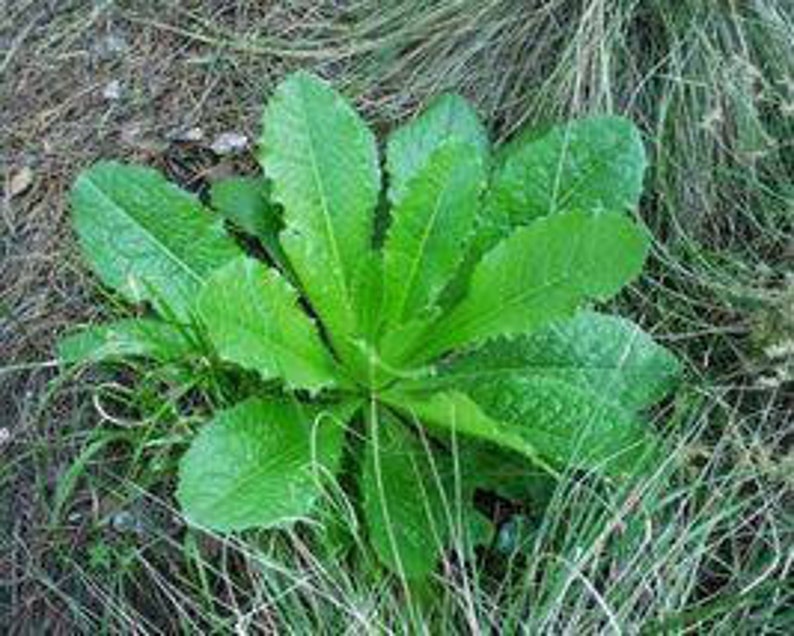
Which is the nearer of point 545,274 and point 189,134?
point 545,274

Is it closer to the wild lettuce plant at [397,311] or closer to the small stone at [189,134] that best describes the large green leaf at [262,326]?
the wild lettuce plant at [397,311]

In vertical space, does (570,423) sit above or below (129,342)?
below

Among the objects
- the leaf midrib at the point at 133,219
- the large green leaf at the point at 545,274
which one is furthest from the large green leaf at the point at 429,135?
the leaf midrib at the point at 133,219

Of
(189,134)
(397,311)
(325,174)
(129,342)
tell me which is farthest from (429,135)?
(129,342)

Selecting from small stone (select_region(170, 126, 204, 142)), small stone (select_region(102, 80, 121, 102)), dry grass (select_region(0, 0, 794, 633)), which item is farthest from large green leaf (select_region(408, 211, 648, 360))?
small stone (select_region(102, 80, 121, 102))

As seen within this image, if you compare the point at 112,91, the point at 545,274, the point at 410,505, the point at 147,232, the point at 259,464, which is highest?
the point at 112,91

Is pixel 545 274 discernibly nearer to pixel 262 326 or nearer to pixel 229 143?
pixel 262 326

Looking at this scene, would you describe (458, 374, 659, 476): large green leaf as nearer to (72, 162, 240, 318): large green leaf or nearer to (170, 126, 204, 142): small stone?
(72, 162, 240, 318): large green leaf
